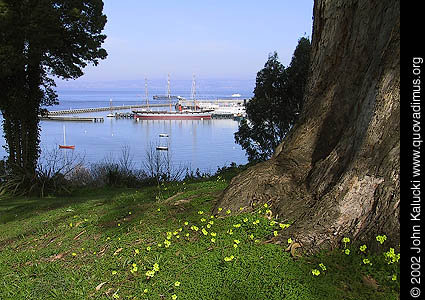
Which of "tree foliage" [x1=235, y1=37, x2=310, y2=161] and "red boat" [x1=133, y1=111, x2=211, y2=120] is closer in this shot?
"tree foliage" [x1=235, y1=37, x2=310, y2=161]

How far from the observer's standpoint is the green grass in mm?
2873

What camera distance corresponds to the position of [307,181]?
3.86 metres

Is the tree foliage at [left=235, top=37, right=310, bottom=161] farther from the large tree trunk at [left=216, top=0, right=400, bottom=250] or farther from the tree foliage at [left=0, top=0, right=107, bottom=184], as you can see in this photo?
the large tree trunk at [left=216, top=0, right=400, bottom=250]

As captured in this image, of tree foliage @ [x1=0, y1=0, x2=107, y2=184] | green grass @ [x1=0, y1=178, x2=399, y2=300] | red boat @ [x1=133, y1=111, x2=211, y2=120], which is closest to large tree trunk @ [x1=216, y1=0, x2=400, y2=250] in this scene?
green grass @ [x1=0, y1=178, x2=399, y2=300]

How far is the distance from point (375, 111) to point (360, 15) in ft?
4.22

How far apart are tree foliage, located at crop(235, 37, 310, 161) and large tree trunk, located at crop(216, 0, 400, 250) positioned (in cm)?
955

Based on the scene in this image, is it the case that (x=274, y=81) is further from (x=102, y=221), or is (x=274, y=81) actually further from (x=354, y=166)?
(x=354, y=166)

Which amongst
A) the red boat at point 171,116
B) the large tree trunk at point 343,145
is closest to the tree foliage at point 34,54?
the large tree trunk at point 343,145

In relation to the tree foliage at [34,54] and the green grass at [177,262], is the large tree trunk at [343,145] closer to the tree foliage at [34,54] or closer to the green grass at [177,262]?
the green grass at [177,262]

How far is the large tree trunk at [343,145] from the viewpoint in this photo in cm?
307

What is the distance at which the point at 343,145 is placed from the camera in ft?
11.9

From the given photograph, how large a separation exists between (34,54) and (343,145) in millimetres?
10584

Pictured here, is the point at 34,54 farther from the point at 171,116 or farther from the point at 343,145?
the point at 171,116

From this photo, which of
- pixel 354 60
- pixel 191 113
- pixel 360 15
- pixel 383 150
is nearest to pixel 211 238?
pixel 383 150
